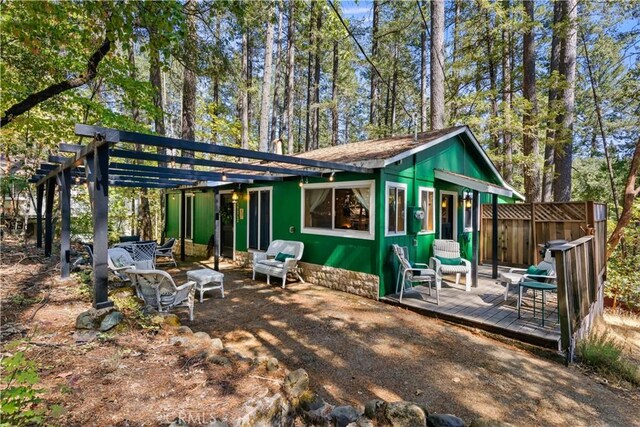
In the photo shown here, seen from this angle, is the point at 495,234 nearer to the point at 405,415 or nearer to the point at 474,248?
the point at 474,248

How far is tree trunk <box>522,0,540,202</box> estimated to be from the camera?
9.93 metres

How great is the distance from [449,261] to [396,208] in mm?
1636

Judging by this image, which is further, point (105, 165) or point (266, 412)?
point (105, 165)

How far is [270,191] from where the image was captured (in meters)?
8.61

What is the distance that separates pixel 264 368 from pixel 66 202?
566 centimetres

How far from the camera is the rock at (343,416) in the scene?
2.40 meters

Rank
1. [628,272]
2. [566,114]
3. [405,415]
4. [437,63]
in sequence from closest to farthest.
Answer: [405,415], [628,272], [566,114], [437,63]

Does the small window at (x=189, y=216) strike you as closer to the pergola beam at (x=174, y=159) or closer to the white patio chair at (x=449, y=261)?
the pergola beam at (x=174, y=159)

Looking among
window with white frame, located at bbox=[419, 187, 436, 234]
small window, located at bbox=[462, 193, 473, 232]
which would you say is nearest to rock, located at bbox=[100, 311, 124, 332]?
window with white frame, located at bbox=[419, 187, 436, 234]

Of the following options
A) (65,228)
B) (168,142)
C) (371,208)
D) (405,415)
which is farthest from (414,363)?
(65,228)

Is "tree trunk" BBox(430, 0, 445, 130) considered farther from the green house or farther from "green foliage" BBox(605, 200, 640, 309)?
"green foliage" BBox(605, 200, 640, 309)

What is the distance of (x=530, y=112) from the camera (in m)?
10.5

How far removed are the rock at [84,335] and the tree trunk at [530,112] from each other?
37.7 ft

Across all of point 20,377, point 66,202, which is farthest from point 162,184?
point 20,377
